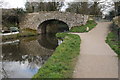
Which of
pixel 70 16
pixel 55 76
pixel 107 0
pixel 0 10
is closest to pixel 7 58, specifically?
pixel 55 76

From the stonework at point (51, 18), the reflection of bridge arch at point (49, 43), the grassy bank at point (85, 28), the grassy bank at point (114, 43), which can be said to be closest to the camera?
the grassy bank at point (114, 43)

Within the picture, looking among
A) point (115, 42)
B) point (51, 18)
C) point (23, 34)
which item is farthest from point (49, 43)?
point (51, 18)

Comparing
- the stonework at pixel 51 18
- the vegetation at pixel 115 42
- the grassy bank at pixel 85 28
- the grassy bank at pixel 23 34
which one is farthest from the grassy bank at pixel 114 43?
the stonework at pixel 51 18

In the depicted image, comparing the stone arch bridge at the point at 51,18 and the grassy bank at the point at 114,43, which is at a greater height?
the stone arch bridge at the point at 51,18

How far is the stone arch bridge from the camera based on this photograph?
77.2ft

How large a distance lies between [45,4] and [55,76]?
28.2 metres

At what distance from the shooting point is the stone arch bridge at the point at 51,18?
23.5 m

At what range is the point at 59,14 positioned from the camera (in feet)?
78.2

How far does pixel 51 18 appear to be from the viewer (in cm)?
2389

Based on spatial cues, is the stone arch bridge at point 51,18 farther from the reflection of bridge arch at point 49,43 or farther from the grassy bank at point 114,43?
the grassy bank at point 114,43

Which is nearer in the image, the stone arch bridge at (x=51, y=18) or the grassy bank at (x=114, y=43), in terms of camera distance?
the grassy bank at (x=114, y=43)

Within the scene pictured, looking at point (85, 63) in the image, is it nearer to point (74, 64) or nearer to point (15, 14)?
point (74, 64)

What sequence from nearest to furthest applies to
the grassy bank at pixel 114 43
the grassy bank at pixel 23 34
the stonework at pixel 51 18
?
the grassy bank at pixel 114 43, the grassy bank at pixel 23 34, the stonework at pixel 51 18

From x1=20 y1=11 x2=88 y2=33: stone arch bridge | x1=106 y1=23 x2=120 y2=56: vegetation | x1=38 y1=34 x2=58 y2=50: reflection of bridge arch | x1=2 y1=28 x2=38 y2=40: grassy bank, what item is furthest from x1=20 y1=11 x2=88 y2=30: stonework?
x1=106 y1=23 x2=120 y2=56: vegetation
